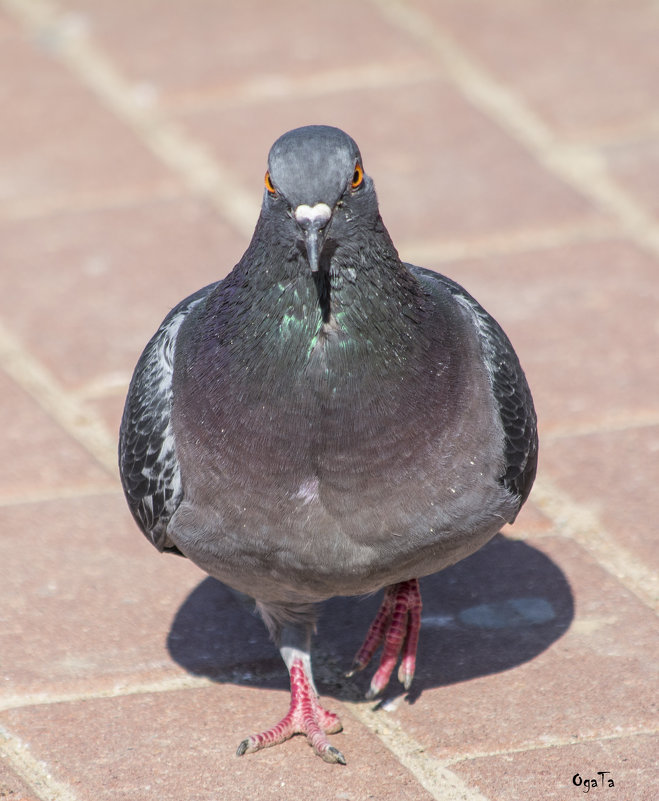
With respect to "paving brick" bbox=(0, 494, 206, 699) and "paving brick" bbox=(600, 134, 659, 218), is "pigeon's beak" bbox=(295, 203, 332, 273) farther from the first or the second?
"paving brick" bbox=(600, 134, 659, 218)

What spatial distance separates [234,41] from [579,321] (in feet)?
12.2

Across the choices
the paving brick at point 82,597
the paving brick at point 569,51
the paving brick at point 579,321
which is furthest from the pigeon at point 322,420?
the paving brick at point 569,51

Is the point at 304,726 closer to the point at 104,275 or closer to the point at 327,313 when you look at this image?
the point at 327,313

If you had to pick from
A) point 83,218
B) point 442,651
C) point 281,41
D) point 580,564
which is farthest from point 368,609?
point 281,41

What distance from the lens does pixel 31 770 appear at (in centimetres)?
411

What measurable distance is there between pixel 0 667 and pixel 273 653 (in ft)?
3.08

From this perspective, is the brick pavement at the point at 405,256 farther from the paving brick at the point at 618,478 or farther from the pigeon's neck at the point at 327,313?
the pigeon's neck at the point at 327,313

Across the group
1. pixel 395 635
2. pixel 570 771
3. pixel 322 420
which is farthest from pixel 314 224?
pixel 570 771

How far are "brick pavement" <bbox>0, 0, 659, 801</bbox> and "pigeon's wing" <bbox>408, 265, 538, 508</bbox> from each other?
0.71 metres

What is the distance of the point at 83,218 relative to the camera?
24.4 feet

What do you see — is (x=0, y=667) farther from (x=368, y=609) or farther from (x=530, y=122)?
(x=530, y=122)

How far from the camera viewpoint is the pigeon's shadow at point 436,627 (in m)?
4.64

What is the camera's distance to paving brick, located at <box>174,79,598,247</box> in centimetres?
732

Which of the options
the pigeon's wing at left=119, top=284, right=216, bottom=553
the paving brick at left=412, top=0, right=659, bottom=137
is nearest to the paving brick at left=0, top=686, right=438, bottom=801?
the pigeon's wing at left=119, top=284, right=216, bottom=553
